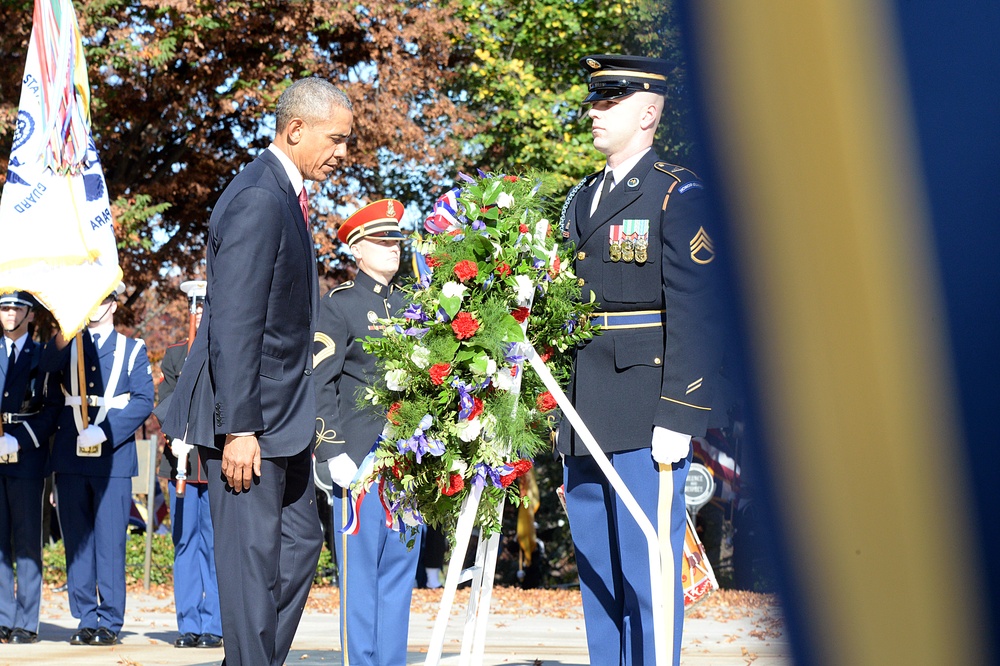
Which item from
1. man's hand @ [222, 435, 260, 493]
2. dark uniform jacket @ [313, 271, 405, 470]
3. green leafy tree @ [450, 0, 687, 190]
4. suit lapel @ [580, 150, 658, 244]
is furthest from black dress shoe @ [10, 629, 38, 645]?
green leafy tree @ [450, 0, 687, 190]

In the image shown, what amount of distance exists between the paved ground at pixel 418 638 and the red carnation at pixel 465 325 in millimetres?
1264

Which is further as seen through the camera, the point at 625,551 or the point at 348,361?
the point at 348,361

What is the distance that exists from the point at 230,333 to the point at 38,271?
3.49 m

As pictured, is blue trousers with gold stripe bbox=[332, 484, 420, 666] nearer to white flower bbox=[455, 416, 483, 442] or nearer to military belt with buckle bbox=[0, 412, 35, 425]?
white flower bbox=[455, 416, 483, 442]

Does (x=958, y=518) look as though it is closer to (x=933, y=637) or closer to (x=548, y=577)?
(x=933, y=637)

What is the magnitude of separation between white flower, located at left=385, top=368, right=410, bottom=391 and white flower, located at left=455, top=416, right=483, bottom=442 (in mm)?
229

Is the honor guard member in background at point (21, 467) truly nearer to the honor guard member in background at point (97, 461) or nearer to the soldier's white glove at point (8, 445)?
the soldier's white glove at point (8, 445)

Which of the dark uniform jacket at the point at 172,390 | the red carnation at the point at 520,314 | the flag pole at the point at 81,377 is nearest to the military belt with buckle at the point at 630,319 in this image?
the red carnation at the point at 520,314

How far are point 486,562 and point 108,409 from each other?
4.33m

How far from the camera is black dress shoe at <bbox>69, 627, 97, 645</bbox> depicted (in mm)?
6969

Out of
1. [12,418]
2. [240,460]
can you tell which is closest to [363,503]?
[240,460]

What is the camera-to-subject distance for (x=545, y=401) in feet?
13.4

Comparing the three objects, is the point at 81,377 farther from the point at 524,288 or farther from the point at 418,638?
the point at 524,288

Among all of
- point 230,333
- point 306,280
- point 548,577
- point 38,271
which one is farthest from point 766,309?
point 548,577
